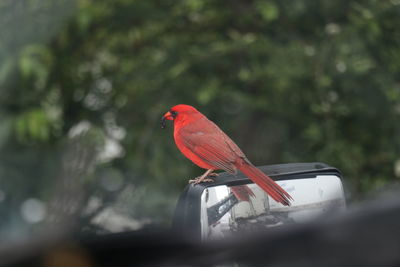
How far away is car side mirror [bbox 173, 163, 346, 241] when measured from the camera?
1.25ft

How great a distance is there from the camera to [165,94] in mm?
1238

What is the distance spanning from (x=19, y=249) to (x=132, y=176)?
28.7 inches

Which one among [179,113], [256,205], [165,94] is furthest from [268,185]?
[165,94]

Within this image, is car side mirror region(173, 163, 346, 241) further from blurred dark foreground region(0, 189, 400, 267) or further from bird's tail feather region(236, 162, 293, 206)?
blurred dark foreground region(0, 189, 400, 267)

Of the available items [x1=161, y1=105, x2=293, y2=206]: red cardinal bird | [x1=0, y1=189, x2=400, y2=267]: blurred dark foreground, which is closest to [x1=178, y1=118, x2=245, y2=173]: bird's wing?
[x1=161, y1=105, x2=293, y2=206]: red cardinal bird

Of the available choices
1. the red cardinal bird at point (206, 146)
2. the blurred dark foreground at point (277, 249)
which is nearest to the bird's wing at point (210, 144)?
the red cardinal bird at point (206, 146)

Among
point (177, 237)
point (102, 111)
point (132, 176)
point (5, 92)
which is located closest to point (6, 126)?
point (5, 92)

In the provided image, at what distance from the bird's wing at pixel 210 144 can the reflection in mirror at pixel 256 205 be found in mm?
20

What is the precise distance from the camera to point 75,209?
28 centimetres

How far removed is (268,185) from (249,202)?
0.08 feet

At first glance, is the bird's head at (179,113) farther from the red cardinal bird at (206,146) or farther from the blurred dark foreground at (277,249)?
the blurred dark foreground at (277,249)

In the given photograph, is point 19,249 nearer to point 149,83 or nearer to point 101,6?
point 149,83

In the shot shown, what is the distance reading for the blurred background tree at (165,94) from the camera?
0.67m

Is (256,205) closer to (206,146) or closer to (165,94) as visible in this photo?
(206,146)
